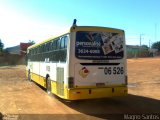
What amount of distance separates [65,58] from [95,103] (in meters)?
2.58

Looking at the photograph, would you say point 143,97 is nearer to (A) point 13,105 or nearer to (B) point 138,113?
(B) point 138,113

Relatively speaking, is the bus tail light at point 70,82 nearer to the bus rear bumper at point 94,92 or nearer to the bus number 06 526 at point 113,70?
the bus rear bumper at point 94,92

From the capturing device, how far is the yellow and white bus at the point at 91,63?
1380 cm

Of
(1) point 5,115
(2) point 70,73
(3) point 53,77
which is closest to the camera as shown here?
(1) point 5,115

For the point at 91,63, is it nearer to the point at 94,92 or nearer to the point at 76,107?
the point at 94,92

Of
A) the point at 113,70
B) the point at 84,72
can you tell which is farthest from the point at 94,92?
the point at 113,70

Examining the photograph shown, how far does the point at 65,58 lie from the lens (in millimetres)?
14336

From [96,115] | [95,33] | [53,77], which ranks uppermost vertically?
[95,33]

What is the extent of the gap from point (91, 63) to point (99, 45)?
0.85m

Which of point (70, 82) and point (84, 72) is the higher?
point (84, 72)

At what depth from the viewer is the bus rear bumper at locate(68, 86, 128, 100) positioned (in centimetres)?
1359

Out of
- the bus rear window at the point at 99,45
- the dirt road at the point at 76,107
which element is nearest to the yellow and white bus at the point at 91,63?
the bus rear window at the point at 99,45

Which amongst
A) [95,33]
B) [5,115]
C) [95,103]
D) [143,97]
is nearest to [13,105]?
[5,115]

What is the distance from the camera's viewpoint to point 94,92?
45.5ft
